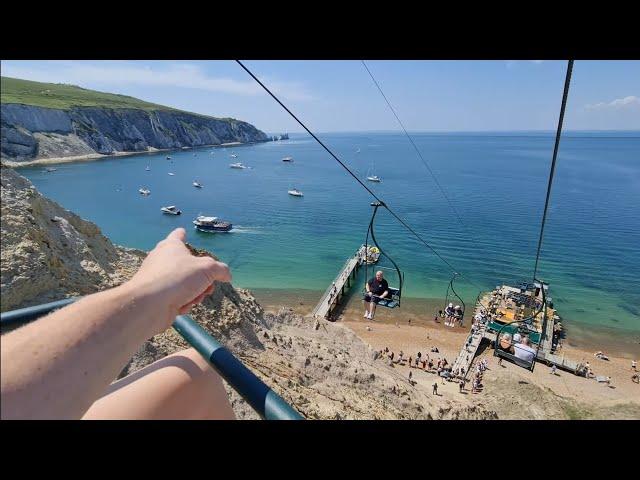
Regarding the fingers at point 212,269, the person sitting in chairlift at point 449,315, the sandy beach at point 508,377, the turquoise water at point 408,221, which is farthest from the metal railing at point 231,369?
the turquoise water at point 408,221

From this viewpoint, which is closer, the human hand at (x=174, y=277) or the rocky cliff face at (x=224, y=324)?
the human hand at (x=174, y=277)

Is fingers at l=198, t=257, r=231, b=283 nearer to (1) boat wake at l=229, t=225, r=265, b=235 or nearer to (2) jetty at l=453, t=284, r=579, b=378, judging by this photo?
(2) jetty at l=453, t=284, r=579, b=378

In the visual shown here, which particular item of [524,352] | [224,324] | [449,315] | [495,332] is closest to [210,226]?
[449,315]

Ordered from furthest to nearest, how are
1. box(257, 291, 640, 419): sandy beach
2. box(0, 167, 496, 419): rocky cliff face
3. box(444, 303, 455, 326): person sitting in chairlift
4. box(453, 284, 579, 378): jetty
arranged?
1. box(444, 303, 455, 326): person sitting in chairlift
2. box(453, 284, 579, 378): jetty
3. box(257, 291, 640, 419): sandy beach
4. box(0, 167, 496, 419): rocky cliff face

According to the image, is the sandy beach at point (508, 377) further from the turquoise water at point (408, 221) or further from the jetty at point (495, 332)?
the turquoise water at point (408, 221)

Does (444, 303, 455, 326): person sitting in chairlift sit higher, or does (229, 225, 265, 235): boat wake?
(229, 225, 265, 235): boat wake

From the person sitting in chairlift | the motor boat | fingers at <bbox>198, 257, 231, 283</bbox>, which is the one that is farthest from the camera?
the motor boat

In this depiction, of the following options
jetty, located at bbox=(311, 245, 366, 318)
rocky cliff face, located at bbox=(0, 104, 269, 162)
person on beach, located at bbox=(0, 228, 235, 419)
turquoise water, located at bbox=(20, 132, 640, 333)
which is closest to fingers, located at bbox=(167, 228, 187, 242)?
person on beach, located at bbox=(0, 228, 235, 419)

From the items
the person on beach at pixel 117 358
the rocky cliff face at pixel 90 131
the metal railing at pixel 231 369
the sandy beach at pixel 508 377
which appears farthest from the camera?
the rocky cliff face at pixel 90 131
